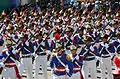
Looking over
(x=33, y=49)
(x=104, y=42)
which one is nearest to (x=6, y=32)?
(x=33, y=49)

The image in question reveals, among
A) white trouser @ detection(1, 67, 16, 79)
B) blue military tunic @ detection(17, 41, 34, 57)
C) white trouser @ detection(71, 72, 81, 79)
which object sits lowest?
white trouser @ detection(71, 72, 81, 79)

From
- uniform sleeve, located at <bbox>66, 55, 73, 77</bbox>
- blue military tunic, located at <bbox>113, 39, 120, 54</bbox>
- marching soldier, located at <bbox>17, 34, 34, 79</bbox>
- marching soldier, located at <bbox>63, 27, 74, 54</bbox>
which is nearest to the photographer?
uniform sleeve, located at <bbox>66, 55, 73, 77</bbox>

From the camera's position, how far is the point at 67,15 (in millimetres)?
26391

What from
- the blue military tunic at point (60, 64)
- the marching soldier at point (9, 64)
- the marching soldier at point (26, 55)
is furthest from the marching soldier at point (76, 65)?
the marching soldier at point (26, 55)

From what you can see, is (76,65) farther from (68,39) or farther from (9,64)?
(68,39)

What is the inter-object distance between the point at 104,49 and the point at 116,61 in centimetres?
118

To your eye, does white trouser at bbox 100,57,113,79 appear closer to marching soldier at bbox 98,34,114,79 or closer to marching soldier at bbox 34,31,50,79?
marching soldier at bbox 98,34,114,79

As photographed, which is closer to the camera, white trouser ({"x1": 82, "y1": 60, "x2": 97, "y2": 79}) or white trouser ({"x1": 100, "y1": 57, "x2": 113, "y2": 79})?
white trouser ({"x1": 82, "y1": 60, "x2": 97, "y2": 79})

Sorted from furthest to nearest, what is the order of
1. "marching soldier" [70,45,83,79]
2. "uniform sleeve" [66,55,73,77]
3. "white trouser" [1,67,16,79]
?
"white trouser" [1,67,16,79] < "marching soldier" [70,45,83,79] < "uniform sleeve" [66,55,73,77]

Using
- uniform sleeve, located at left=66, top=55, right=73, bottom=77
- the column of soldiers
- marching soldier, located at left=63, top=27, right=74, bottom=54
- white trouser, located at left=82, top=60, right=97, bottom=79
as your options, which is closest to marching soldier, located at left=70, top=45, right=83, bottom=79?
the column of soldiers

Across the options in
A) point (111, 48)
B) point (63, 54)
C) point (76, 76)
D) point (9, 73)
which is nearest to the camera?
point (76, 76)

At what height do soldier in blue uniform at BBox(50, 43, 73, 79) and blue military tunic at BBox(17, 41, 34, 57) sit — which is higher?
blue military tunic at BBox(17, 41, 34, 57)

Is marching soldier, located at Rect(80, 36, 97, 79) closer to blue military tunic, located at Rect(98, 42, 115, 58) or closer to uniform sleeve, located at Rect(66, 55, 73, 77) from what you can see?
blue military tunic, located at Rect(98, 42, 115, 58)

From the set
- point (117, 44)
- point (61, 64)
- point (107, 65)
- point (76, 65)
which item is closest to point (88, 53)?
point (107, 65)
